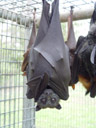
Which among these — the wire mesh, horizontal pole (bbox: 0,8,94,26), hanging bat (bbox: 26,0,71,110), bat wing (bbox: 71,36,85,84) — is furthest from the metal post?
bat wing (bbox: 71,36,85,84)

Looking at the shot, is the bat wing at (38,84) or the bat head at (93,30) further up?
the bat head at (93,30)

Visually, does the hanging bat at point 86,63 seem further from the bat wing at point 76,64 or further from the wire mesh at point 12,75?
the wire mesh at point 12,75

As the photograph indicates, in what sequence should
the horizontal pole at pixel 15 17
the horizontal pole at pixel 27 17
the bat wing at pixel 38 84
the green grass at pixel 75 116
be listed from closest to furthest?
the bat wing at pixel 38 84 → the horizontal pole at pixel 27 17 → the horizontal pole at pixel 15 17 → the green grass at pixel 75 116

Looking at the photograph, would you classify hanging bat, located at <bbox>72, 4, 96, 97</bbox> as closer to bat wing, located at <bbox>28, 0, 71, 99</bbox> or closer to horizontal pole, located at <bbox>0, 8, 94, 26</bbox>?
bat wing, located at <bbox>28, 0, 71, 99</bbox>

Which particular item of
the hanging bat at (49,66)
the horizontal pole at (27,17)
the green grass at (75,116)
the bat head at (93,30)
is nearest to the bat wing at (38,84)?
the hanging bat at (49,66)

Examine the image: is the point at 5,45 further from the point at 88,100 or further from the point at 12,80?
the point at 88,100

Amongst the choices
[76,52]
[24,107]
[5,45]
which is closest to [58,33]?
[76,52]

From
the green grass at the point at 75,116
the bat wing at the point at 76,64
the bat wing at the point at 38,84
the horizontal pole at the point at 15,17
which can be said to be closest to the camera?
the bat wing at the point at 38,84

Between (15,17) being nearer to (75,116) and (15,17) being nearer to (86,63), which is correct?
(86,63)
